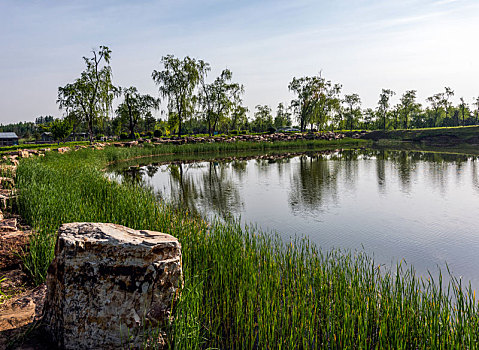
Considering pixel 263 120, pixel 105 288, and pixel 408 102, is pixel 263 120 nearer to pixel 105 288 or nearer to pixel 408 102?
pixel 408 102

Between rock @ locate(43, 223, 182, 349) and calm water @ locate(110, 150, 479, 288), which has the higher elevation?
rock @ locate(43, 223, 182, 349)

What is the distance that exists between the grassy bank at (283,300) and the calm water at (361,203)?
2088 mm

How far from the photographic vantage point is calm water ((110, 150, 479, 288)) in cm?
709

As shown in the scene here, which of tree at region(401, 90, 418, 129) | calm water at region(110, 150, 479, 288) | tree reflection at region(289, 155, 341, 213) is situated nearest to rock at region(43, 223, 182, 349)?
calm water at region(110, 150, 479, 288)

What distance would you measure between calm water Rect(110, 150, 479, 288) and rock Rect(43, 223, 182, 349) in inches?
188

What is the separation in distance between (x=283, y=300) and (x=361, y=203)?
805 cm

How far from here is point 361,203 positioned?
36.6 ft

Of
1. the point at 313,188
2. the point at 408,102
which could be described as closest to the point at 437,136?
the point at 408,102

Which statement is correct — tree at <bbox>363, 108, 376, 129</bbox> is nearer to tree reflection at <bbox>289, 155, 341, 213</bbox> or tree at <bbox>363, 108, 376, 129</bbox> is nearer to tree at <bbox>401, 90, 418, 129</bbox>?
tree at <bbox>401, 90, 418, 129</bbox>

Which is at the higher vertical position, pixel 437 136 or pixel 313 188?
pixel 437 136

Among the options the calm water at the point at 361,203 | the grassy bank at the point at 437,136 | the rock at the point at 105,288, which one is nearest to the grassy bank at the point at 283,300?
the rock at the point at 105,288

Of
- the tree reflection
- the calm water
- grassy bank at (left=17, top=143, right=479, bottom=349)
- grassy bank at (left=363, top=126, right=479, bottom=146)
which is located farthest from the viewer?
grassy bank at (left=363, top=126, right=479, bottom=146)

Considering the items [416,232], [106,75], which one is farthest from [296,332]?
[106,75]

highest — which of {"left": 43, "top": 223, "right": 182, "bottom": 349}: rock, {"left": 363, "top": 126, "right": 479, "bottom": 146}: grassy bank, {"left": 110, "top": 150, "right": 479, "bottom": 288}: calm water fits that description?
{"left": 363, "top": 126, "right": 479, "bottom": 146}: grassy bank
